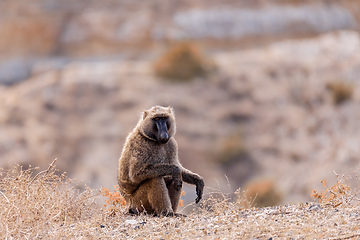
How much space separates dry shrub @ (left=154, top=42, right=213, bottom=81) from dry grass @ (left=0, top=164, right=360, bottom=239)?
28.4 meters

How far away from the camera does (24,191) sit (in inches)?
318

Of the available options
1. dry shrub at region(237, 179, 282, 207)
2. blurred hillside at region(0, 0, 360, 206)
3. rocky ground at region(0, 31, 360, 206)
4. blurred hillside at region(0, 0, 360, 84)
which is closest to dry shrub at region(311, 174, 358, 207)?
dry shrub at region(237, 179, 282, 207)

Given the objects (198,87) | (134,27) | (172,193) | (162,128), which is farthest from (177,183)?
(134,27)

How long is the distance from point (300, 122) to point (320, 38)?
10.1m

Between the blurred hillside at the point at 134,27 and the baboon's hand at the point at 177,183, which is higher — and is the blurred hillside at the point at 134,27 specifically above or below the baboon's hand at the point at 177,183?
above

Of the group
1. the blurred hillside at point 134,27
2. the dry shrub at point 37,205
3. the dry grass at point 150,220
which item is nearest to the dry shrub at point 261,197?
the dry grass at point 150,220

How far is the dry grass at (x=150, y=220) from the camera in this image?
277 inches

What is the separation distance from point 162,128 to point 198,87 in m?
28.0

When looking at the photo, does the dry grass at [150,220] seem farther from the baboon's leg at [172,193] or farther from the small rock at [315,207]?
the baboon's leg at [172,193]

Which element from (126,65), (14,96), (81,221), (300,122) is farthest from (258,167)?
(81,221)

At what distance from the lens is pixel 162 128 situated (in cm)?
873

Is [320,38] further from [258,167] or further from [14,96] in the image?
[14,96]

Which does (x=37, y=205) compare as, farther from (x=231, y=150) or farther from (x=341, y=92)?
(x=341, y=92)

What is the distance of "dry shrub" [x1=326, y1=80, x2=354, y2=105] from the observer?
111ft
